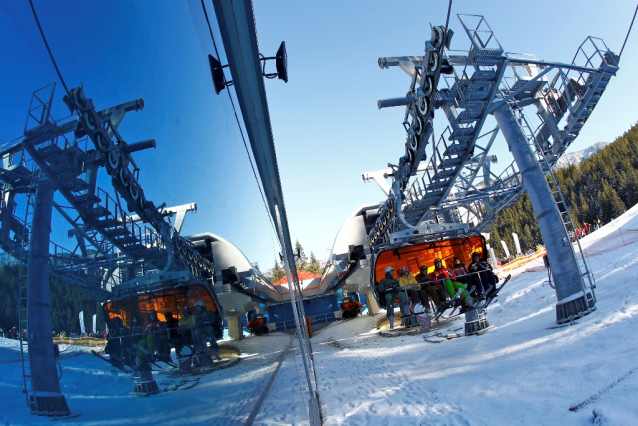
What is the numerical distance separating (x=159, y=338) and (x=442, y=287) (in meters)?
9.52

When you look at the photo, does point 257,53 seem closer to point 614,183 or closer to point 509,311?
point 509,311

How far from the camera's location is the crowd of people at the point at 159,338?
0.89 m

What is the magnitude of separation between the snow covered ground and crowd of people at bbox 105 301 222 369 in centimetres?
6

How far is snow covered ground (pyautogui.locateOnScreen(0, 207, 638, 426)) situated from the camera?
748mm

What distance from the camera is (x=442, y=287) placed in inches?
391

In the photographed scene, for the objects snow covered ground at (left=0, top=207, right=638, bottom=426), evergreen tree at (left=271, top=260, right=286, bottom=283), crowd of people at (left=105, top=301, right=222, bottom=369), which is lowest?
snow covered ground at (left=0, top=207, right=638, bottom=426)

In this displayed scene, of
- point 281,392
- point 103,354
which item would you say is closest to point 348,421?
point 281,392

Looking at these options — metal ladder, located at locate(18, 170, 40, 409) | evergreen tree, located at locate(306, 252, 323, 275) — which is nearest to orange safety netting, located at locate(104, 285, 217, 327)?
metal ladder, located at locate(18, 170, 40, 409)

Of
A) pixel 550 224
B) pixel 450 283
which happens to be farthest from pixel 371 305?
pixel 550 224

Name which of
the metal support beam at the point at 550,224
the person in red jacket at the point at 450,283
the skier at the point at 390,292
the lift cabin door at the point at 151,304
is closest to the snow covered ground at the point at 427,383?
the lift cabin door at the point at 151,304

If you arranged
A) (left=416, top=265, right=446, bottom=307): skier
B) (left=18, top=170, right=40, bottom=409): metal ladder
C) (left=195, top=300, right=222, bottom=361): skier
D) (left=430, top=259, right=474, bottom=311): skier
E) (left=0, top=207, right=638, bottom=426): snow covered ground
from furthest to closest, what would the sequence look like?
(left=416, top=265, right=446, bottom=307): skier → (left=430, top=259, right=474, bottom=311): skier → (left=195, top=300, right=222, bottom=361): skier → (left=0, top=207, right=638, bottom=426): snow covered ground → (left=18, top=170, right=40, bottom=409): metal ladder

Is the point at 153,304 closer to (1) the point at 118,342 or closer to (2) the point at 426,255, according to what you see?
(1) the point at 118,342

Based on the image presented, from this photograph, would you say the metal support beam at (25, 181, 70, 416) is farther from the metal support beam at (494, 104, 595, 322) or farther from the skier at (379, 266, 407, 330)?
the skier at (379, 266, 407, 330)

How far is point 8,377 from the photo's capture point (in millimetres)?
562
